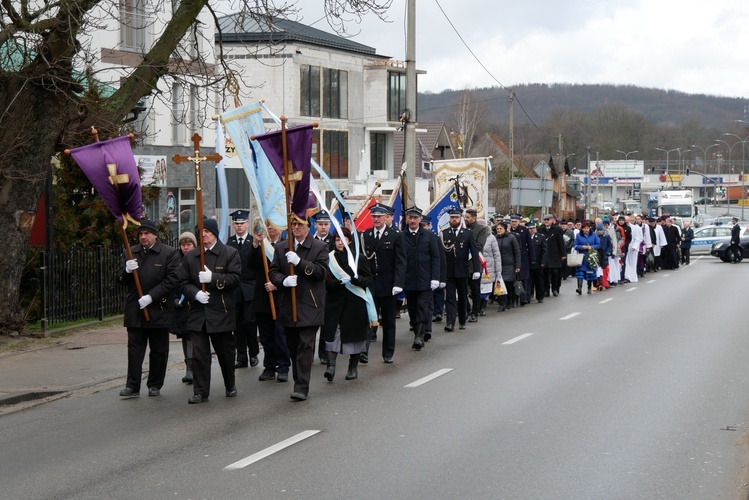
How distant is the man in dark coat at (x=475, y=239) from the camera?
19.2m

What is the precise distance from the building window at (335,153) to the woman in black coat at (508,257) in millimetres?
31209

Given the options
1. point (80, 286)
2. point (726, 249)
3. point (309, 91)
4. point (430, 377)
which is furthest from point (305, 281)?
point (309, 91)

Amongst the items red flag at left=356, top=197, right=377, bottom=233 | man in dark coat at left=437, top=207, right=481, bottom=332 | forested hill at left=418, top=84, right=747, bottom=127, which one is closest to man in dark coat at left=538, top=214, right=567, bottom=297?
man in dark coat at left=437, top=207, right=481, bottom=332

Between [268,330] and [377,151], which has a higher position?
Result: [377,151]

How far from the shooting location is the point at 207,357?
36.1 ft

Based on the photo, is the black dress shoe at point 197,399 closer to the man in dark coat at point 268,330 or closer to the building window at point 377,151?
the man in dark coat at point 268,330

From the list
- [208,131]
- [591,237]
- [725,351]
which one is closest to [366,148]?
[208,131]

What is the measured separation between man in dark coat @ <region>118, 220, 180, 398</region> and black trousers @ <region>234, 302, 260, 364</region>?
5.84ft

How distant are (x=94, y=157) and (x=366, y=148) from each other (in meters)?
45.5

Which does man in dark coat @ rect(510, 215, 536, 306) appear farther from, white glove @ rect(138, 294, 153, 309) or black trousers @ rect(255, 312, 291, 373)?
white glove @ rect(138, 294, 153, 309)

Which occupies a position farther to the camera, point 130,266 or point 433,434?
point 130,266

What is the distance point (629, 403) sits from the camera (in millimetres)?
10617

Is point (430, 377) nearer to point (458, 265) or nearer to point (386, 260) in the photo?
point (386, 260)

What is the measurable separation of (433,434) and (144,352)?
3812mm
